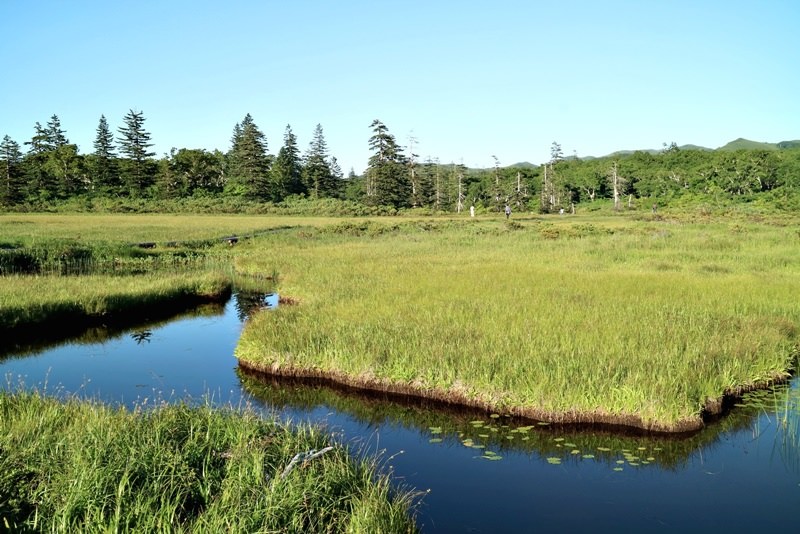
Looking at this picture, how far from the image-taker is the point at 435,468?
8781 mm

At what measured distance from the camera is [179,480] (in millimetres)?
6441

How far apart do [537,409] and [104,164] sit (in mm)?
78445

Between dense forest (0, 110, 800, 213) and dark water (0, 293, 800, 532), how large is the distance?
61788 mm

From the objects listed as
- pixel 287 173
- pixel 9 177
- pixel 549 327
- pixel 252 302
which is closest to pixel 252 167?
pixel 287 173

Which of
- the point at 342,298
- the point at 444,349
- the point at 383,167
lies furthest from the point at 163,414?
the point at 383,167

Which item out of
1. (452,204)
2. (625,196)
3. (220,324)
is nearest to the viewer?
(220,324)

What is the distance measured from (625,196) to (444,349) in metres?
73.8

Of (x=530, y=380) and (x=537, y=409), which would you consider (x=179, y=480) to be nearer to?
(x=537, y=409)

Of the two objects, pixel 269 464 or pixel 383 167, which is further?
pixel 383 167

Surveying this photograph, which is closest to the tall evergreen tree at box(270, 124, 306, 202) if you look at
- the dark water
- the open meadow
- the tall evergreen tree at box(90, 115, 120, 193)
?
the tall evergreen tree at box(90, 115, 120, 193)

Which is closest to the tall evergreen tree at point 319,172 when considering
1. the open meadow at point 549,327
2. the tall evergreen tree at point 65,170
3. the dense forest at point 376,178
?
the dense forest at point 376,178

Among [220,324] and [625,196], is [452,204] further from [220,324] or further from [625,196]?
[220,324]

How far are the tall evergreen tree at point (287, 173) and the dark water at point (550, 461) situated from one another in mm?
72901

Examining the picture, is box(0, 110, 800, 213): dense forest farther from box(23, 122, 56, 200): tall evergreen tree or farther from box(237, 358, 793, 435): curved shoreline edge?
box(237, 358, 793, 435): curved shoreline edge
